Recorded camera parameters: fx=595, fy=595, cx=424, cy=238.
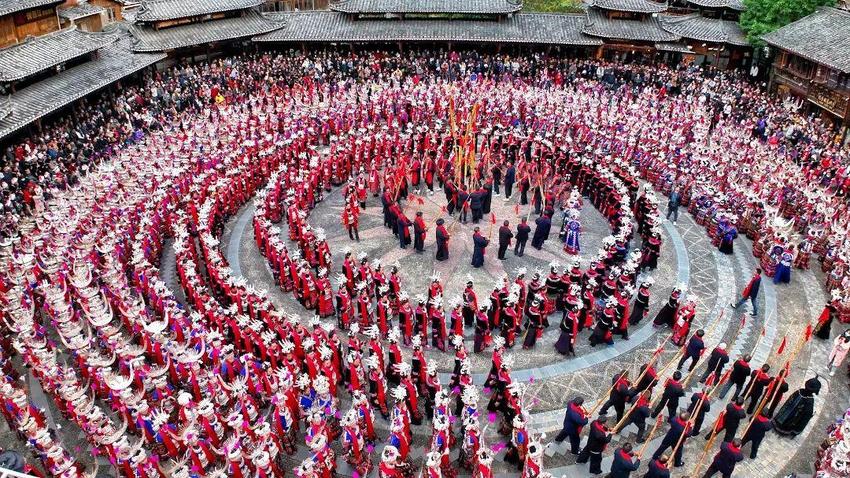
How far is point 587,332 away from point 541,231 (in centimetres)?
411

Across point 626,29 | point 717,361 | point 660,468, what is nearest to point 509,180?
point 717,361

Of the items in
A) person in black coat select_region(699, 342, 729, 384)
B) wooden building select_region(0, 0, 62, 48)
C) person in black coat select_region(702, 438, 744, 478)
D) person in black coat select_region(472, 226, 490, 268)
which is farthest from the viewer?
wooden building select_region(0, 0, 62, 48)

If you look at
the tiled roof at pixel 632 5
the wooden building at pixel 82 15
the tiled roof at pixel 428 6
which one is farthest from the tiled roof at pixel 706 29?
the wooden building at pixel 82 15

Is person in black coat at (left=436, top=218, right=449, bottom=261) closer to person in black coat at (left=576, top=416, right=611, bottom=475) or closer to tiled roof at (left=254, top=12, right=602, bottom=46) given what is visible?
person in black coat at (left=576, top=416, right=611, bottom=475)

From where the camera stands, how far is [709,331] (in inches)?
568

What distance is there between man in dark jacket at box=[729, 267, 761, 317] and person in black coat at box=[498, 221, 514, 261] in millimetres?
6060

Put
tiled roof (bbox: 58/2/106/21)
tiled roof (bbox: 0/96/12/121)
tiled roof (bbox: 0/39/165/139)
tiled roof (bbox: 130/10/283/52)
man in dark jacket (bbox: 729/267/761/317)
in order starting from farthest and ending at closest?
1. tiled roof (bbox: 130/10/283/52)
2. tiled roof (bbox: 58/2/106/21)
3. tiled roof (bbox: 0/39/165/139)
4. tiled roof (bbox: 0/96/12/121)
5. man in dark jacket (bbox: 729/267/761/317)

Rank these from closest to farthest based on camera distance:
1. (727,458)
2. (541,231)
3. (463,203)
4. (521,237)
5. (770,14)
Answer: (727,458) < (521,237) < (541,231) < (463,203) < (770,14)

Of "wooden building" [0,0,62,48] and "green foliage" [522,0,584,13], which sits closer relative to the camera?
"wooden building" [0,0,62,48]

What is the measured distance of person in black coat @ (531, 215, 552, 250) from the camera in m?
17.4

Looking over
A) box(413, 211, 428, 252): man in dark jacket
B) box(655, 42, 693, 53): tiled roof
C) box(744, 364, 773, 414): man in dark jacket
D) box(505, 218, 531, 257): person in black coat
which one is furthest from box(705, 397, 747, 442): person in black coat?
box(655, 42, 693, 53): tiled roof

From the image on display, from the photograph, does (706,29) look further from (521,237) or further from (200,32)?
(200,32)

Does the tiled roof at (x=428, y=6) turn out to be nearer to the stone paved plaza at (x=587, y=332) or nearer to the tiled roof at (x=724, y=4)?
the tiled roof at (x=724, y=4)

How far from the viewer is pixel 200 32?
115 ft
